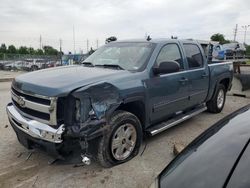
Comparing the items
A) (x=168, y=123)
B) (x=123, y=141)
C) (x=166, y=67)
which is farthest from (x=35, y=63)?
(x=123, y=141)

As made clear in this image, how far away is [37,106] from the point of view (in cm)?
344

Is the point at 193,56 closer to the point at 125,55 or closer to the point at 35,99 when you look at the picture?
the point at 125,55

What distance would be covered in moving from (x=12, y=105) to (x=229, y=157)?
3.65 m

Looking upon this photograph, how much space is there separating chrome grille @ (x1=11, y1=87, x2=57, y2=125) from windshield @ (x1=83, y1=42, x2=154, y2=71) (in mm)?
1463

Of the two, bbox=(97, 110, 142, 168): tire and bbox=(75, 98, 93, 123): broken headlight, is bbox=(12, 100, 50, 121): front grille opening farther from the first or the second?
bbox=(97, 110, 142, 168): tire

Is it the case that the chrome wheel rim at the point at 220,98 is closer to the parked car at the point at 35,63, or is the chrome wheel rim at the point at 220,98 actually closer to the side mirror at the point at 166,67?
the side mirror at the point at 166,67

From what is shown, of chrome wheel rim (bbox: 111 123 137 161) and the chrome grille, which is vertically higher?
the chrome grille

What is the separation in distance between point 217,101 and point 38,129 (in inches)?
191

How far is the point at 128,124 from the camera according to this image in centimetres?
386

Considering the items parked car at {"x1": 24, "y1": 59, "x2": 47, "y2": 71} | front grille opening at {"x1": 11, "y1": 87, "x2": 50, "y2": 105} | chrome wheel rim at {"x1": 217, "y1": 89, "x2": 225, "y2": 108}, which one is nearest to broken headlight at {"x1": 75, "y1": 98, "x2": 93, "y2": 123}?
front grille opening at {"x1": 11, "y1": 87, "x2": 50, "y2": 105}

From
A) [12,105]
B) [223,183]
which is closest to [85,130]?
[12,105]

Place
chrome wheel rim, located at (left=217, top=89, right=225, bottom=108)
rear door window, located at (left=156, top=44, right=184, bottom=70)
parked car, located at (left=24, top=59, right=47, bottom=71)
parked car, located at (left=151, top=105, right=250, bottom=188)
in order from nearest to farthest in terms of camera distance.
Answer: parked car, located at (left=151, top=105, right=250, bottom=188)
rear door window, located at (left=156, top=44, right=184, bottom=70)
chrome wheel rim, located at (left=217, top=89, right=225, bottom=108)
parked car, located at (left=24, top=59, right=47, bottom=71)

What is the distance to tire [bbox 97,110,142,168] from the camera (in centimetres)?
355

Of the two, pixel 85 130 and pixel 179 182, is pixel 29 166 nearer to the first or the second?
pixel 85 130
